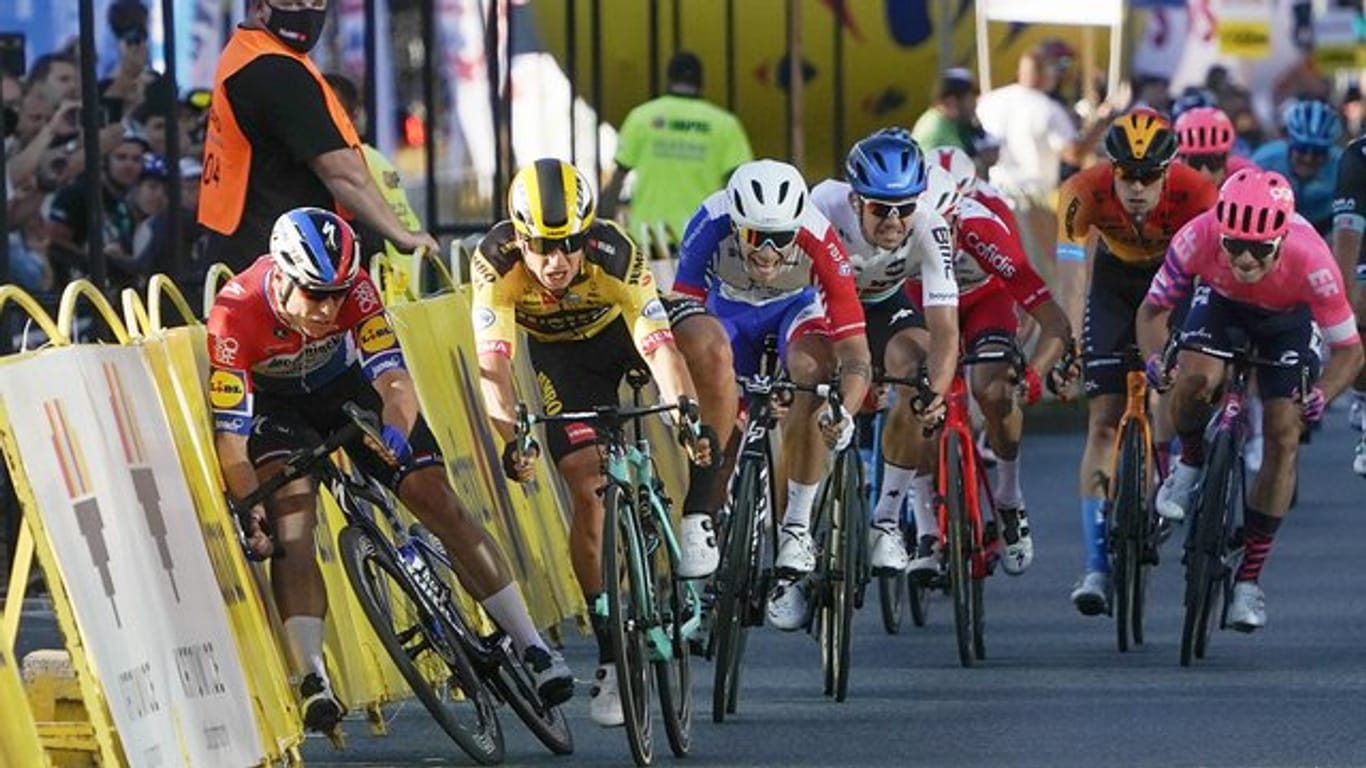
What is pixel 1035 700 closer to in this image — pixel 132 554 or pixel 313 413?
pixel 313 413

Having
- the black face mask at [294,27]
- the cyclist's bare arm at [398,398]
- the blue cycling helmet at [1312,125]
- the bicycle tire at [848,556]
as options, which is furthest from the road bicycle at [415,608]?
the blue cycling helmet at [1312,125]

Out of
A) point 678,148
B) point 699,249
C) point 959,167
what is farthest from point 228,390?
point 678,148

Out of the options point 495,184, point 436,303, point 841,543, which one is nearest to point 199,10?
point 495,184

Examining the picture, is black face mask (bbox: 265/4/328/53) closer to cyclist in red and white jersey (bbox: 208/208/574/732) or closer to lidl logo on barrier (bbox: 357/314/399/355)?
cyclist in red and white jersey (bbox: 208/208/574/732)

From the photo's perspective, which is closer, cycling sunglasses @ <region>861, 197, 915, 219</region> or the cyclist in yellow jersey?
the cyclist in yellow jersey

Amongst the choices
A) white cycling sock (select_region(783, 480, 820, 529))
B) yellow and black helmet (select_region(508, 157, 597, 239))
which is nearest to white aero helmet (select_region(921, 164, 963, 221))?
white cycling sock (select_region(783, 480, 820, 529))

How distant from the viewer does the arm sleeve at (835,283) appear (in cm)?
1288

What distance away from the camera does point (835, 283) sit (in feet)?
42.4

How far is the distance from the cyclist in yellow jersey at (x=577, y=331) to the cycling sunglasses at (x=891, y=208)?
1.49m

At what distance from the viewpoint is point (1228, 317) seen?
45.9ft

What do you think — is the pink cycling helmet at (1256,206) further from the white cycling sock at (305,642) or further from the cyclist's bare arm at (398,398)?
the white cycling sock at (305,642)

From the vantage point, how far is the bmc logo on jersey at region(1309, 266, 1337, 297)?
13.7 metres

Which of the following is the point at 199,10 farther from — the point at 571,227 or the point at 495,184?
the point at 571,227

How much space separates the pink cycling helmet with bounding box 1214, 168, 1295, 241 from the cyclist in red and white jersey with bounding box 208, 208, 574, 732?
10.5 feet
